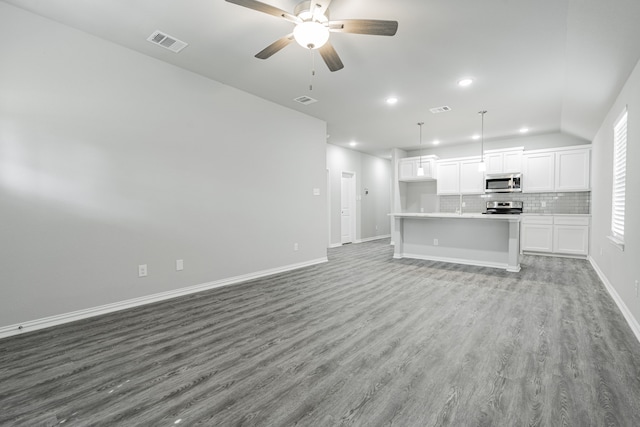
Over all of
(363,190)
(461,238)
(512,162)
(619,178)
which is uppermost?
(512,162)

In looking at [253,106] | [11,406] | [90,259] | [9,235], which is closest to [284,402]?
[11,406]

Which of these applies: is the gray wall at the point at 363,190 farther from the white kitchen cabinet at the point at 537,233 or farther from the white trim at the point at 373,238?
the white kitchen cabinet at the point at 537,233

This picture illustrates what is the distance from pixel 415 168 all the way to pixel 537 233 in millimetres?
3328

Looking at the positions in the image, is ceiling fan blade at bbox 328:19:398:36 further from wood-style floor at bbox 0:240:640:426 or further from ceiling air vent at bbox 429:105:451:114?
ceiling air vent at bbox 429:105:451:114

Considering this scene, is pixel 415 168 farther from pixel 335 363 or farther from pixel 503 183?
pixel 335 363

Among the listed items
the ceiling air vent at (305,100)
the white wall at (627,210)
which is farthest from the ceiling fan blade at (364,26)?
the white wall at (627,210)

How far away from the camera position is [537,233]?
671cm

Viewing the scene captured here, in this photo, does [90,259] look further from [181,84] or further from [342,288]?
[342,288]

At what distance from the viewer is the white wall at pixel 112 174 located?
8.88ft

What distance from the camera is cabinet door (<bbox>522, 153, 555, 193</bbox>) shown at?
261 inches

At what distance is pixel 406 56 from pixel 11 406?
4404 mm

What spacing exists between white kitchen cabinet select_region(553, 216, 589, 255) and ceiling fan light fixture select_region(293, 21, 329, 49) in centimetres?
683

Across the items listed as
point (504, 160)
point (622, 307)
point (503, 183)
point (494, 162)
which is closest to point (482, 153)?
point (494, 162)

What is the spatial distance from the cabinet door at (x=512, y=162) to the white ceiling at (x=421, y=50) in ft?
5.10
